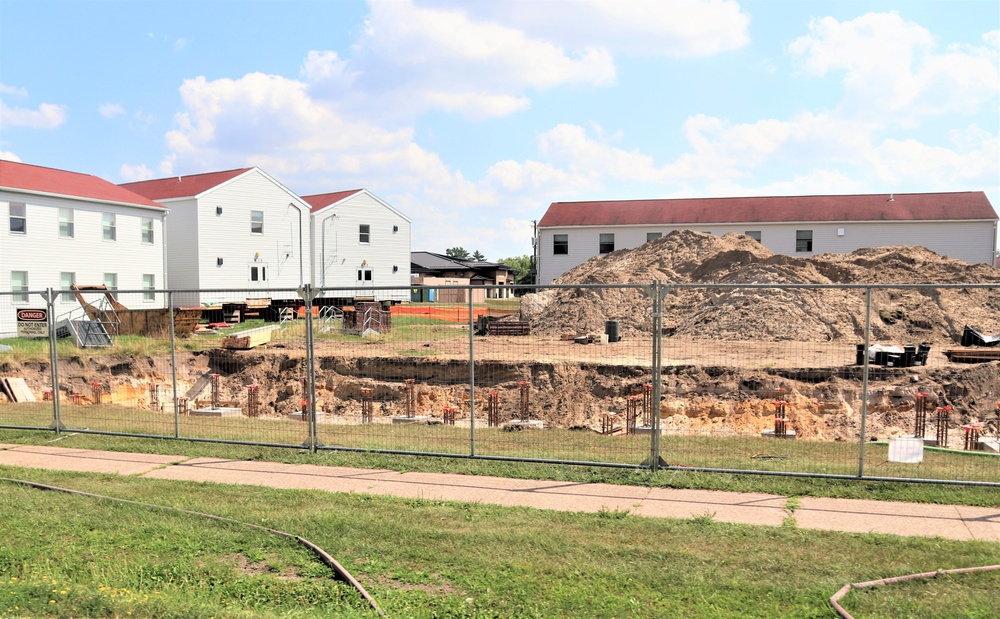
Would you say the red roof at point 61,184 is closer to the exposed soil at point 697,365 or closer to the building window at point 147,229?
the building window at point 147,229

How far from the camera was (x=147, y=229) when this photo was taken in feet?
112

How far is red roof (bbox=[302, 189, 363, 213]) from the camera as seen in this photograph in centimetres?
4266

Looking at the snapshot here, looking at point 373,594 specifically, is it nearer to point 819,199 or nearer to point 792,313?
point 792,313

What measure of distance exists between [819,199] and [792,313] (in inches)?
794

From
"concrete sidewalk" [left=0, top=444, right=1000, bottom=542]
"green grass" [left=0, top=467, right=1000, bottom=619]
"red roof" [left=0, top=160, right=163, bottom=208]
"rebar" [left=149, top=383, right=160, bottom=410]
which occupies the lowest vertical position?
"rebar" [left=149, top=383, right=160, bottom=410]

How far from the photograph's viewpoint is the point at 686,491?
307 inches

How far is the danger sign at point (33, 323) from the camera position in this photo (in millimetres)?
13172

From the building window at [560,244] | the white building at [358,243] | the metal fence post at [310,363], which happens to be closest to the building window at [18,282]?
the white building at [358,243]

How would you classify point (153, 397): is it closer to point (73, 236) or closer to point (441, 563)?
point (73, 236)

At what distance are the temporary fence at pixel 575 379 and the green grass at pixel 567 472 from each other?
0.45 ft

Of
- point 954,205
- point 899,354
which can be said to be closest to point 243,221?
point 899,354

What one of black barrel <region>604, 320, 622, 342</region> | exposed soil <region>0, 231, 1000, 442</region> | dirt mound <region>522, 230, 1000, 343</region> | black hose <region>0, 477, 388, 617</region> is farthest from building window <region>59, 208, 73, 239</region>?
black hose <region>0, 477, 388, 617</region>

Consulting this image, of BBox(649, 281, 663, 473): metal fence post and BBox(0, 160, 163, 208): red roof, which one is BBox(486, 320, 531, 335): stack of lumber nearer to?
BBox(0, 160, 163, 208): red roof

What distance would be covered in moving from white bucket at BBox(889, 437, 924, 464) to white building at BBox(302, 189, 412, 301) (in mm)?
33622
